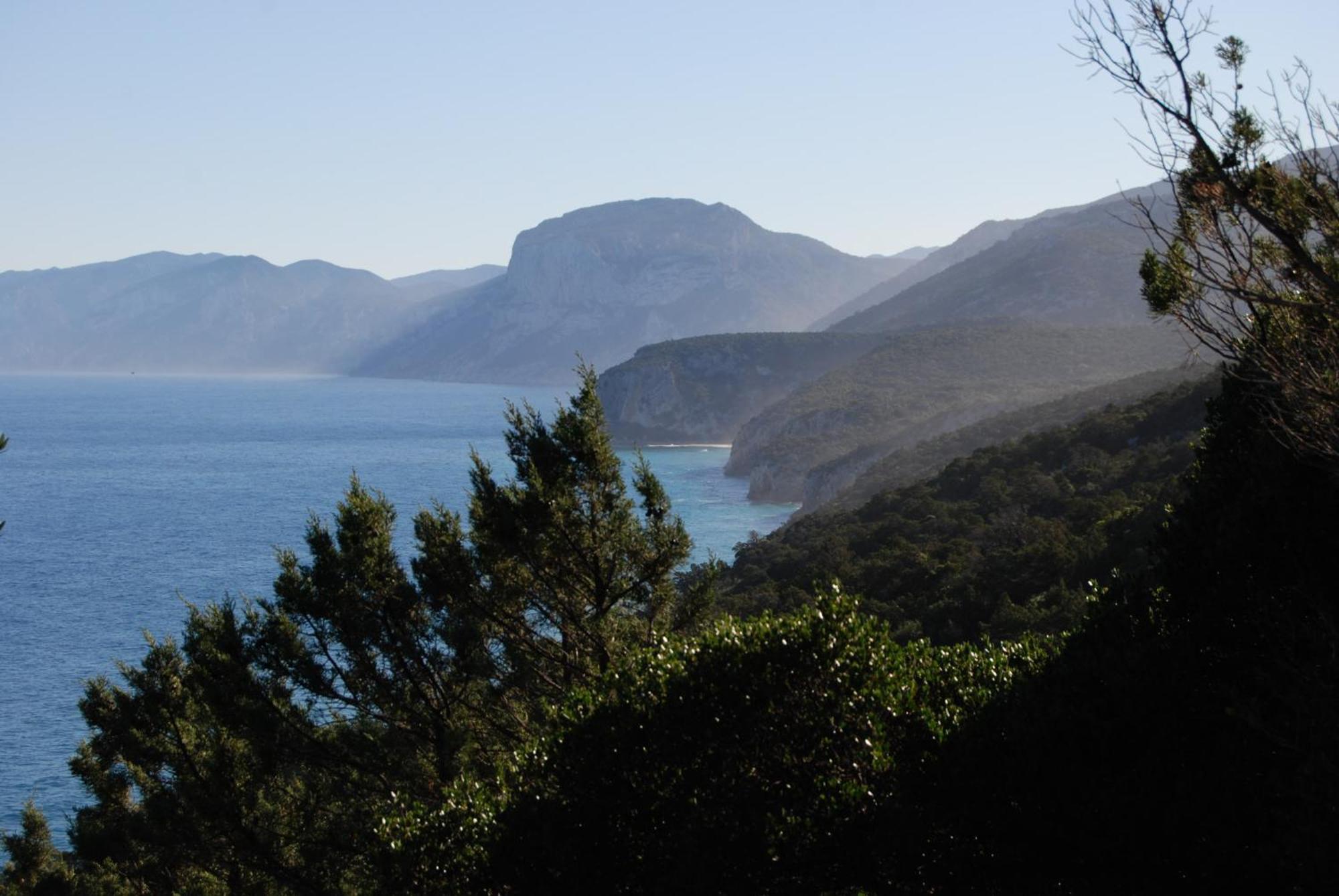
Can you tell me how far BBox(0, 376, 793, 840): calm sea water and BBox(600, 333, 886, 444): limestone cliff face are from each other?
26.1 ft

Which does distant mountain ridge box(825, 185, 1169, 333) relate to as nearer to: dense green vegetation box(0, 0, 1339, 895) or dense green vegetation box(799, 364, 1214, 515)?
dense green vegetation box(799, 364, 1214, 515)

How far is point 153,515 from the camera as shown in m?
88.3

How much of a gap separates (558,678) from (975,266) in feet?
570

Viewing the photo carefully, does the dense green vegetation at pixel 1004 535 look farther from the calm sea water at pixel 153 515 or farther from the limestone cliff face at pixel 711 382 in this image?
the limestone cliff face at pixel 711 382

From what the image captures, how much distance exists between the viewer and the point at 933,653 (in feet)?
38.1

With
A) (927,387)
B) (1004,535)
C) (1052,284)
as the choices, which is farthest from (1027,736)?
(1052,284)

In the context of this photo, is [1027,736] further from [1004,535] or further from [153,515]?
[153,515]

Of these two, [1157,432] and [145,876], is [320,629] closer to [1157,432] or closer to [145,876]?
[145,876]

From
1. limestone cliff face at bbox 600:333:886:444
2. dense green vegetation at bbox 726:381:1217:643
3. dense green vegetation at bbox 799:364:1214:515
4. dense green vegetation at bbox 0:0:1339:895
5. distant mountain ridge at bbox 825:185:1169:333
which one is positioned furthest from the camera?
limestone cliff face at bbox 600:333:886:444

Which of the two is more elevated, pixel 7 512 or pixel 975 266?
pixel 975 266

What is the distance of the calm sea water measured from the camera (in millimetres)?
46000

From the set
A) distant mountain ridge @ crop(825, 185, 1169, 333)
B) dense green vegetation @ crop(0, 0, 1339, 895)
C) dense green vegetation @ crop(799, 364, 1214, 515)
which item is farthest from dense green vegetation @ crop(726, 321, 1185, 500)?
dense green vegetation @ crop(0, 0, 1339, 895)

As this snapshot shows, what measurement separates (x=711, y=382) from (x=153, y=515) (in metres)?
84.7

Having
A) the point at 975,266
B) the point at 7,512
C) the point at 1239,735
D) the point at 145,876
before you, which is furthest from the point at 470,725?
the point at 975,266
